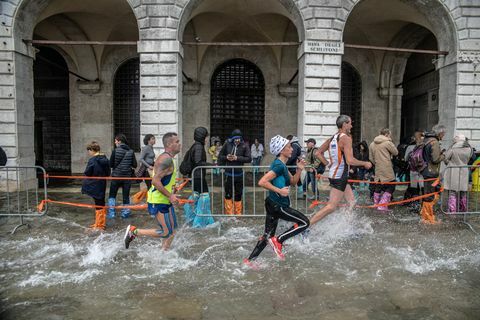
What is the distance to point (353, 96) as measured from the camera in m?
17.4

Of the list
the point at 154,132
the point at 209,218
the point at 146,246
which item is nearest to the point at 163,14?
the point at 154,132

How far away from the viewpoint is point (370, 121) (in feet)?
55.9

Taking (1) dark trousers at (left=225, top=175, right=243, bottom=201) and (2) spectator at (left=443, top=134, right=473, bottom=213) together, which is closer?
(1) dark trousers at (left=225, top=175, right=243, bottom=201)

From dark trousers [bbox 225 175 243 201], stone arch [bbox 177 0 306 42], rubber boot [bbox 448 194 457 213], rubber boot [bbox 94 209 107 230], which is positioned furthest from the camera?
stone arch [bbox 177 0 306 42]

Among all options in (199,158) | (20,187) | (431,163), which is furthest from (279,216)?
(20,187)

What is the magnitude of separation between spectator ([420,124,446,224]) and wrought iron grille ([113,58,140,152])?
12696 millimetres

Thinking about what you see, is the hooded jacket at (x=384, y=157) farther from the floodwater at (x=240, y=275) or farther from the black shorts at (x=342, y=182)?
the black shorts at (x=342, y=182)

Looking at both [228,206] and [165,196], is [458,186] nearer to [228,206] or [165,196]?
[228,206]

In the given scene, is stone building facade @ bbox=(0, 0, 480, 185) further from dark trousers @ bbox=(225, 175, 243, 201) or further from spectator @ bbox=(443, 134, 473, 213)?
dark trousers @ bbox=(225, 175, 243, 201)

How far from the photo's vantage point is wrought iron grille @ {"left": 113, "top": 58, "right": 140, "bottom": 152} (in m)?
16.7

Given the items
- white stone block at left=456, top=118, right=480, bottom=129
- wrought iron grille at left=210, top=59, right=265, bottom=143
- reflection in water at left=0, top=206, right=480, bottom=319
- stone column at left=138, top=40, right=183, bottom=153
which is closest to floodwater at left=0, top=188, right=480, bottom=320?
reflection in water at left=0, top=206, right=480, bottom=319

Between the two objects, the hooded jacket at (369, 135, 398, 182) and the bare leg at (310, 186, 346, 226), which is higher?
the hooded jacket at (369, 135, 398, 182)

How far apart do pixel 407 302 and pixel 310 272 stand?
4.01ft

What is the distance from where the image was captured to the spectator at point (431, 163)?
24.2 ft
